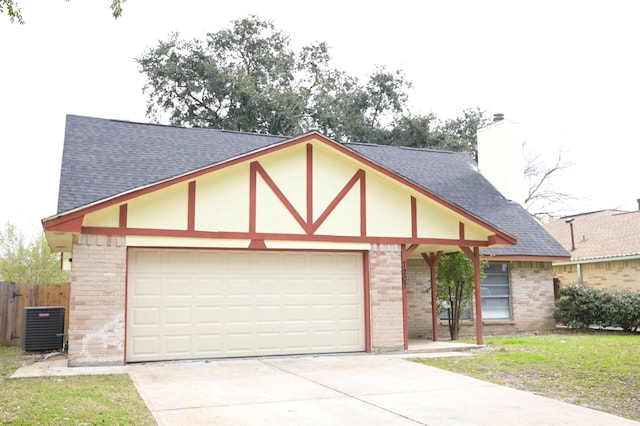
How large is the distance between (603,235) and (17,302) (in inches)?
881

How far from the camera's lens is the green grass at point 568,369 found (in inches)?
348

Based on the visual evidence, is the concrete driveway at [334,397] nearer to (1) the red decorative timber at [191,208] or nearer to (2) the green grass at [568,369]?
(2) the green grass at [568,369]

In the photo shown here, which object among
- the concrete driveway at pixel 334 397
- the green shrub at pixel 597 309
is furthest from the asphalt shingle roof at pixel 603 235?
the concrete driveway at pixel 334 397

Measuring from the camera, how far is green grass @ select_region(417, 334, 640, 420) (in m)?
8.84

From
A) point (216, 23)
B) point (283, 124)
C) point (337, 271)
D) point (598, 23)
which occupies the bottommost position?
point (337, 271)

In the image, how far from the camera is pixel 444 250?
→ 16.5 metres

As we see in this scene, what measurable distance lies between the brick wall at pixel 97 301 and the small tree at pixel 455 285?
8.80 meters

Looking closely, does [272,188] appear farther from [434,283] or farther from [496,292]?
[496,292]

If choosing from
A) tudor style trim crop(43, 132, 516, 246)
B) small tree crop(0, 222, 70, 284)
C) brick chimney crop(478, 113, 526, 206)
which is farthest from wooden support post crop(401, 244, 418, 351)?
small tree crop(0, 222, 70, 284)

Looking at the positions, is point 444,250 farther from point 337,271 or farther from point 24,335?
point 24,335

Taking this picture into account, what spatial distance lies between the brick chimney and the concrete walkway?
11619 mm

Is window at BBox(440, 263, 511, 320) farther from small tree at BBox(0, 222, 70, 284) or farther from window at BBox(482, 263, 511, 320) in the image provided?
small tree at BBox(0, 222, 70, 284)

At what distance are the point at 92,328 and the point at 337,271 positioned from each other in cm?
522

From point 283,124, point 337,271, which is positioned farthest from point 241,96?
point 337,271
